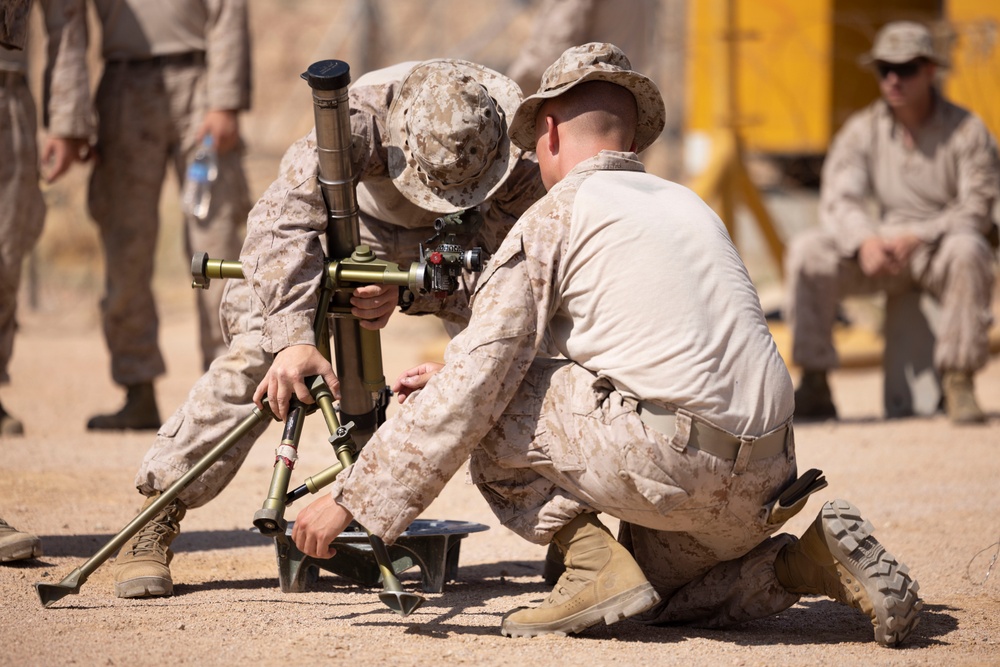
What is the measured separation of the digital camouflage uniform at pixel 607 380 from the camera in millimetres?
3139

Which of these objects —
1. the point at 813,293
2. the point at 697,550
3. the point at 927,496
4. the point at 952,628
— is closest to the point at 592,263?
the point at 697,550

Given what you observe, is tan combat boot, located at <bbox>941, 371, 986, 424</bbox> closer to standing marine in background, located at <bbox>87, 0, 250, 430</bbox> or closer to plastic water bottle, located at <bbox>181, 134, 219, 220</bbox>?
standing marine in background, located at <bbox>87, 0, 250, 430</bbox>

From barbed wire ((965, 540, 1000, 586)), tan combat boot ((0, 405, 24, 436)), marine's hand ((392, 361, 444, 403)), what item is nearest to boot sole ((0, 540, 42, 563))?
marine's hand ((392, 361, 444, 403))

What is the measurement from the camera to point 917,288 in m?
7.43

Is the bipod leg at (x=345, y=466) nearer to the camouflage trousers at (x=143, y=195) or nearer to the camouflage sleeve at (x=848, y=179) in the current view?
the camouflage trousers at (x=143, y=195)

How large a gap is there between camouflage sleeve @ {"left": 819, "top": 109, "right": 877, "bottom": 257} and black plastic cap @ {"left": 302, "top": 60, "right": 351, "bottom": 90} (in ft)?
14.9

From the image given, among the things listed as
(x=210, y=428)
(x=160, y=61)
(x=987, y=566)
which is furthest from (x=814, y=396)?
(x=210, y=428)

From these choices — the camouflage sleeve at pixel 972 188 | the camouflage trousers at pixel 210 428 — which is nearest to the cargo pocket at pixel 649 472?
the camouflage trousers at pixel 210 428

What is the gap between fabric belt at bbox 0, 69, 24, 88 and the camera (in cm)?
554

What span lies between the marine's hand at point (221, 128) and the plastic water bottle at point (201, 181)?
0.03m

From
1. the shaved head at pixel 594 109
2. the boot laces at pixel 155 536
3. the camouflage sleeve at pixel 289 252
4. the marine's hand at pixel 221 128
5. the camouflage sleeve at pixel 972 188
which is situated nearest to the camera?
the shaved head at pixel 594 109

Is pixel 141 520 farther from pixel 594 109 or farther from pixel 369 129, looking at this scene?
pixel 594 109

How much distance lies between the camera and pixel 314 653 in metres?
3.09

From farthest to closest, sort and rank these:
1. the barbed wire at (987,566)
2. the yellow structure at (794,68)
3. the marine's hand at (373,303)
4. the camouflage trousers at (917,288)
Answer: the yellow structure at (794,68) → the camouflage trousers at (917,288) → the barbed wire at (987,566) → the marine's hand at (373,303)
